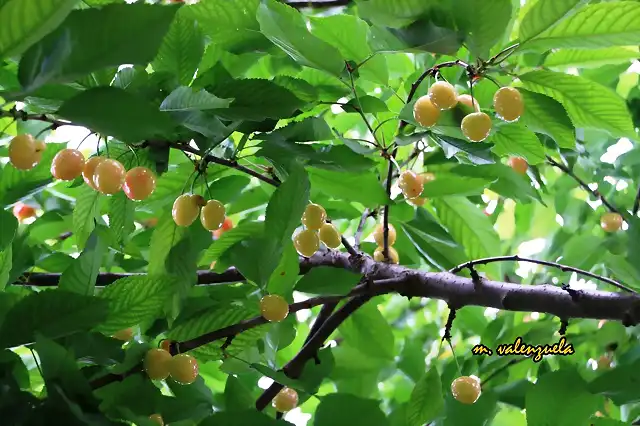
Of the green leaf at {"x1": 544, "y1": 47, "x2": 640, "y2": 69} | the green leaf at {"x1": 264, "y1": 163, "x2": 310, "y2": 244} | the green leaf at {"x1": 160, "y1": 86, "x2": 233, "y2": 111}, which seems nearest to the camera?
the green leaf at {"x1": 160, "y1": 86, "x2": 233, "y2": 111}

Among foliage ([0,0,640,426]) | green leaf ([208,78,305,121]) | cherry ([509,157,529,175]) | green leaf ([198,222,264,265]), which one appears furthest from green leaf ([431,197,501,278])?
green leaf ([208,78,305,121])

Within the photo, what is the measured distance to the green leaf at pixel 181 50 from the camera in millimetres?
756

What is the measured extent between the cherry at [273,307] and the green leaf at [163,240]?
0.14 meters

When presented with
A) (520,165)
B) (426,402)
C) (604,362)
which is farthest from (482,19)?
(604,362)

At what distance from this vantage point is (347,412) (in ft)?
2.28

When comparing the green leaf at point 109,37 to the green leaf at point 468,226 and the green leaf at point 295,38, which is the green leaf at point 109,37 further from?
the green leaf at point 468,226

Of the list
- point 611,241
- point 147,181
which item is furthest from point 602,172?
point 147,181

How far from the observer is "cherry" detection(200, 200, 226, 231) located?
31.5 inches

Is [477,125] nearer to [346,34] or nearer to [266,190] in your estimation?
[346,34]

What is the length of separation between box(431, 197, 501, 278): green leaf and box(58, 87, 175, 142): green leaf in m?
0.75

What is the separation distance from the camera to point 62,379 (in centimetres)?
51

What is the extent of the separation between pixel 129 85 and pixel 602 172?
1103 millimetres

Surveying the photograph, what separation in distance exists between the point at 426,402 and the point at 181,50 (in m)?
0.55

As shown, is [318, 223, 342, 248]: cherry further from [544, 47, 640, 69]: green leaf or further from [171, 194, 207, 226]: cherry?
[544, 47, 640, 69]: green leaf
